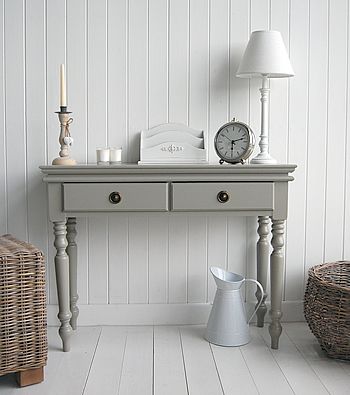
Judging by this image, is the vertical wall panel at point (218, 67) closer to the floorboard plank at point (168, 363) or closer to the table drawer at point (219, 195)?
the table drawer at point (219, 195)

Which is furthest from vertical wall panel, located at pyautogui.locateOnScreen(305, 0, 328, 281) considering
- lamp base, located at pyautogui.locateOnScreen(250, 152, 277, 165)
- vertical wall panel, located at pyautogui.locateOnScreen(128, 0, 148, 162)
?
vertical wall panel, located at pyautogui.locateOnScreen(128, 0, 148, 162)

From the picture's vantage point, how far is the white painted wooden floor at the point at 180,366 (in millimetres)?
2406

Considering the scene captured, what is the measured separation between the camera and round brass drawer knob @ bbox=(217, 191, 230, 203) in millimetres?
2750

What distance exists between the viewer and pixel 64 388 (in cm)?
240

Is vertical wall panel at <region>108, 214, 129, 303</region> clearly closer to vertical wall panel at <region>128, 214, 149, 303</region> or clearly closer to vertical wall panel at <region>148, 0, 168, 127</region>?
vertical wall panel at <region>128, 214, 149, 303</region>

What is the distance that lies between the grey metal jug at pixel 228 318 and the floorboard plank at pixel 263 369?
0.20 feet

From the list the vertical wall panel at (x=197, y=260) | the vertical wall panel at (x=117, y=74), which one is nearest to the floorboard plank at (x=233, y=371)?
the vertical wall panel at (x=197, y=260)

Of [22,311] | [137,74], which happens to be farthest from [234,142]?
[22,311]

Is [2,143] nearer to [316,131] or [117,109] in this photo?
[117,109]

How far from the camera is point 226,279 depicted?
3.09m

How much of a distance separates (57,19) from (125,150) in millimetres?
686

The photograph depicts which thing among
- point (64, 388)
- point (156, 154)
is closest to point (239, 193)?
point (156, 154)

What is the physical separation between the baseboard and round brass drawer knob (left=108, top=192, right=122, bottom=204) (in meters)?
0.68

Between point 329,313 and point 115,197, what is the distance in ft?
3.26
